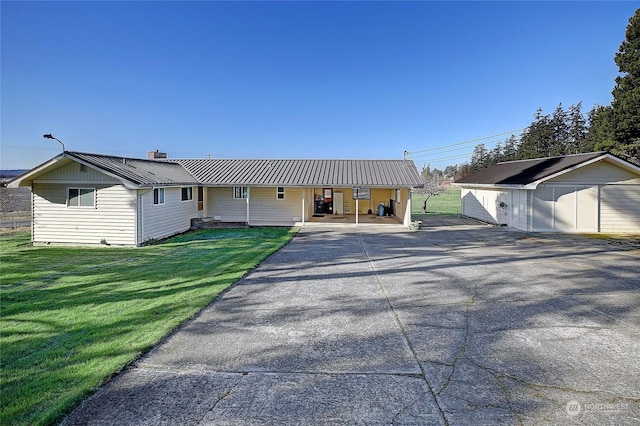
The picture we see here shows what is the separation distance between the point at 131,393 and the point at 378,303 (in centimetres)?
408

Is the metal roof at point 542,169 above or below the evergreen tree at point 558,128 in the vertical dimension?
below

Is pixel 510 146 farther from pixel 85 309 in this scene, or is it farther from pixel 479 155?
pixel 85 309

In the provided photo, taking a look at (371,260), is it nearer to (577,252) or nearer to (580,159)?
(577,252)

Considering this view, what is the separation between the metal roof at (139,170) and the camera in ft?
42.7

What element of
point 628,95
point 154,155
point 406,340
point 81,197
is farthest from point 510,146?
point 406,340

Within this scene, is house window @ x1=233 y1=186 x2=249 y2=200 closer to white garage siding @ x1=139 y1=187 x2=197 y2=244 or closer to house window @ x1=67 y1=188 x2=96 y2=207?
white garage siding @ x1=139 y1=187 x2=197 y2=244

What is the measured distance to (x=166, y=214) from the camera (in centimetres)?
1544

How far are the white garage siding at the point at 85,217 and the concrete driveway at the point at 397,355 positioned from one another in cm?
776

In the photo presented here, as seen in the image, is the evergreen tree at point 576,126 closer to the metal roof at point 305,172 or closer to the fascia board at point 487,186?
the fascia board at point 487,186

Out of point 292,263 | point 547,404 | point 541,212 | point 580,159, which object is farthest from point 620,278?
point 580,159

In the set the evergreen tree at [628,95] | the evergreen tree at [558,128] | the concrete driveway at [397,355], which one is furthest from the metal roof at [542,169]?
the evergreen tree at [558,128]

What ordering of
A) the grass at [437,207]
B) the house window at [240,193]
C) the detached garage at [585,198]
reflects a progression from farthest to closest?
the grass at [437,207]
the house window at [240,193]
the detached garage at [585,198]

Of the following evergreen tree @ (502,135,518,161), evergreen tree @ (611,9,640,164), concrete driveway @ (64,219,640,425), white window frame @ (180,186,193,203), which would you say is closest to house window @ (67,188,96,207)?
white window frame @ (180,186,193,203)

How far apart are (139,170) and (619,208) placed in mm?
21379
